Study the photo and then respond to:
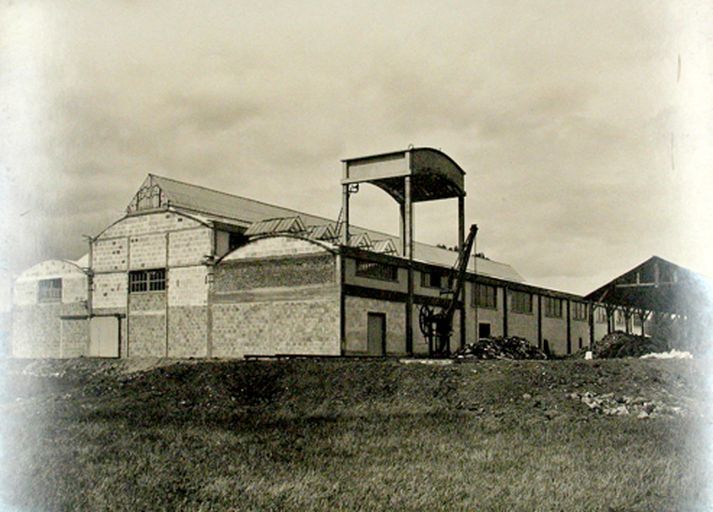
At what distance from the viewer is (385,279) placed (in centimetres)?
3225

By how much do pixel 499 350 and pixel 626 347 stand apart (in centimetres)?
579

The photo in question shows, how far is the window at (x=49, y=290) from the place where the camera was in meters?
40.3

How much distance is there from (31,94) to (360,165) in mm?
26969

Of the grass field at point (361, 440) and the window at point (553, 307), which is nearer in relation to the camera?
the grass field at point (361, 440)

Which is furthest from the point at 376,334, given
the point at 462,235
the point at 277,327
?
the point at 462,235

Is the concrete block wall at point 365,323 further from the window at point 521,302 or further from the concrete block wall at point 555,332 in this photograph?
the concrete block wall at point 555,332

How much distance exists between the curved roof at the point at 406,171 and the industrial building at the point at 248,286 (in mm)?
63

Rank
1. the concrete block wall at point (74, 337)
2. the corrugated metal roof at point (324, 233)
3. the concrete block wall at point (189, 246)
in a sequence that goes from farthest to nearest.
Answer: the concrete block wall at point (74, 337) < the corrugated metal roof at point (324, 233) < the concrete block wall at point (189, 246)

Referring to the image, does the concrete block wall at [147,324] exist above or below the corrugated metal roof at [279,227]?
below

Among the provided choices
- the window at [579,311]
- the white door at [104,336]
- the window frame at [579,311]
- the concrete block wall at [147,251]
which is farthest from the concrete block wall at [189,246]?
the window at [579,311]

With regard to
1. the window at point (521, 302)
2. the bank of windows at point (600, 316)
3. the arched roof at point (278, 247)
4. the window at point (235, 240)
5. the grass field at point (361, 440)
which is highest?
the window at point (235, 240)

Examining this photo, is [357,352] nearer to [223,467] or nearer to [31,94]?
[223,467]

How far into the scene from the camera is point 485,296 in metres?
41.8

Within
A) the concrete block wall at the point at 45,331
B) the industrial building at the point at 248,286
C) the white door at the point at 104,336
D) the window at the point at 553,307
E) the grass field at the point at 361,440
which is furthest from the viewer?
the window at the point at 553,307
